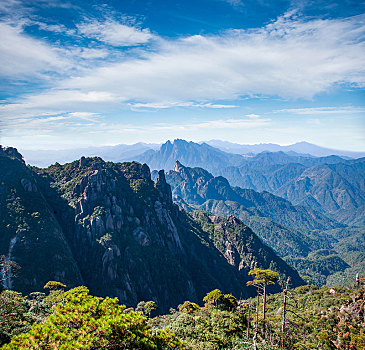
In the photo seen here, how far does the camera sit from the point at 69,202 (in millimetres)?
116250

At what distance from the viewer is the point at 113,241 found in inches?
4254

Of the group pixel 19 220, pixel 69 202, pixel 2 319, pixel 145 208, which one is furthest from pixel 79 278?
pixel 2 319

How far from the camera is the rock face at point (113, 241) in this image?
91125 millimetres

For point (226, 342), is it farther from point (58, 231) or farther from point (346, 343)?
point (58, 231)

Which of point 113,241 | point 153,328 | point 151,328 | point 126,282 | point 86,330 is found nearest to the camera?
point 86,330

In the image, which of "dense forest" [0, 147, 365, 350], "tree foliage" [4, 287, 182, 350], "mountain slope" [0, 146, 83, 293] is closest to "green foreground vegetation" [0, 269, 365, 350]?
"tree foliage" [4, 287, 182, 350]

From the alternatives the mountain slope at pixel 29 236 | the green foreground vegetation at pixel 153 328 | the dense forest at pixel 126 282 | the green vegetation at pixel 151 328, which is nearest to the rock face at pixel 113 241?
the mountain slope at pixel 29 236

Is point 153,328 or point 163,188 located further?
point 163,188

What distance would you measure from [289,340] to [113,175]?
4695 inches

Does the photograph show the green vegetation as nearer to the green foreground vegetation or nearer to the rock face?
the green foreground vegetation

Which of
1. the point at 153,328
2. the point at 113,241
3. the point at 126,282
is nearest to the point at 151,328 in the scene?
the point at 153,328

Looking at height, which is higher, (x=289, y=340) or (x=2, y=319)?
(x=2, y=319)

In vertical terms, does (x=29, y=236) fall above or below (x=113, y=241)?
above

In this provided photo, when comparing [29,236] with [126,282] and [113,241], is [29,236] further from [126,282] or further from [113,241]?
[126,282]
